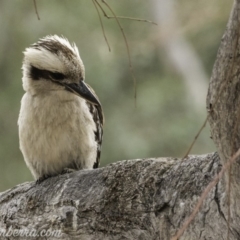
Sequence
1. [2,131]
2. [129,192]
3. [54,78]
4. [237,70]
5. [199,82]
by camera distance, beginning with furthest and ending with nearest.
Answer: [199,82], [2,131], [54,78], [129,192], [237,70]

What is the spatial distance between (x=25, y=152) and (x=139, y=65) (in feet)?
17.9

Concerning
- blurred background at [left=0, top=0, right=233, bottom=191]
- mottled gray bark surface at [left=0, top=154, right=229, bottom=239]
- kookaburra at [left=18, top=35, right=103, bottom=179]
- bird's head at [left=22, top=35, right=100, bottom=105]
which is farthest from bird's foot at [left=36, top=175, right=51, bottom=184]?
blurred background at [left=0, top=0, right=233, bottom=191]

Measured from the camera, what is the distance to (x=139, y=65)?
8.42 meters

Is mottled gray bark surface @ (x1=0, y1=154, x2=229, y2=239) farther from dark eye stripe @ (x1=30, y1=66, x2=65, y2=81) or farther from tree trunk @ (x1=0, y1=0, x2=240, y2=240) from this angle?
dark eye stripe @ (x1=30, y1=66, x2=65, y2=81)

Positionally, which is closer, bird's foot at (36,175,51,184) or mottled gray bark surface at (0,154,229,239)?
mottled gray bark surface at (0,154,229,239)

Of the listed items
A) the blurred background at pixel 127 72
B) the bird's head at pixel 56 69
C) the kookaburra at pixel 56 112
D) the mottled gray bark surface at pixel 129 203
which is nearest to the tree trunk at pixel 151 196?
the mottled gray bark surface at pixel 129 203

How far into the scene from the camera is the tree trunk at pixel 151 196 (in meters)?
1.62

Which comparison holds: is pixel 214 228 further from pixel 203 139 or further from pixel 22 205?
pixel 203 139

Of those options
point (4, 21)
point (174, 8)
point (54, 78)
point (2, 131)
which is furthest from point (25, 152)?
point (174, 8)

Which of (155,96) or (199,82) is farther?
(199,82)

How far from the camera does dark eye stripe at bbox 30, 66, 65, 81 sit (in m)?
2.97

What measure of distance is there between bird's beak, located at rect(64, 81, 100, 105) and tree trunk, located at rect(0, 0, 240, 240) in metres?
0.43

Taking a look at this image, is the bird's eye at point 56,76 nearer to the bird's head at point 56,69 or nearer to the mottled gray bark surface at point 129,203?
the bird's head at point 56,69

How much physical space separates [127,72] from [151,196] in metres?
6.11
